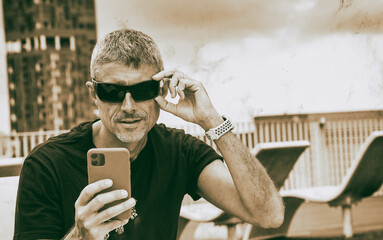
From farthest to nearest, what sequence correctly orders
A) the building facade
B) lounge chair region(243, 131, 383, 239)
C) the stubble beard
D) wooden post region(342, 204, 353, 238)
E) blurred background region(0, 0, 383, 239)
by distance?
the building facade
wooden post region(342, 204, 353, 238)
lounge chair region(243, 131, 383, 239)
blurred background region(0, 0, 383, 239)
the stubble beard

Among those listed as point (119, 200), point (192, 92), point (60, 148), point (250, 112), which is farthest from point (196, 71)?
point (119, 200)

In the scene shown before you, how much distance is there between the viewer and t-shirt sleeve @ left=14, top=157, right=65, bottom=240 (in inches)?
53.4

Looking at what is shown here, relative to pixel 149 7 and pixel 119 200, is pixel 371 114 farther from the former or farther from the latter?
pixel 119 200

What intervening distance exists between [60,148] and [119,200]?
1.09 feet

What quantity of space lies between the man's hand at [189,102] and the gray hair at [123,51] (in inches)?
3.4

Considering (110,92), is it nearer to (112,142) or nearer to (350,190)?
(112,142)

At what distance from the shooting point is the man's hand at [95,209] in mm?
1211

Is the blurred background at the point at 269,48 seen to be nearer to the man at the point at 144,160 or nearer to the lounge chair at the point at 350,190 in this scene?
the man at the point at 144,160

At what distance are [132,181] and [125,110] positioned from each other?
240 mm

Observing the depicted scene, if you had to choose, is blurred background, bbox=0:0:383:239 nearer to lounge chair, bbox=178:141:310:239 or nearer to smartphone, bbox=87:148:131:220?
lounge chair, bbox=178:141:310:239

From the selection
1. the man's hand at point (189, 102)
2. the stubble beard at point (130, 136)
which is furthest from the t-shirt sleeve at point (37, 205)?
the man's hand at point (189, 102)

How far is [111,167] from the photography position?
1.29m

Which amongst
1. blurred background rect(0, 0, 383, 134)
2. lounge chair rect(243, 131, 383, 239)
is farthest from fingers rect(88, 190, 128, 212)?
lounge chair rect(243, 131, 383, 239)

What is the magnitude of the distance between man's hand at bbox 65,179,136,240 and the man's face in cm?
31
